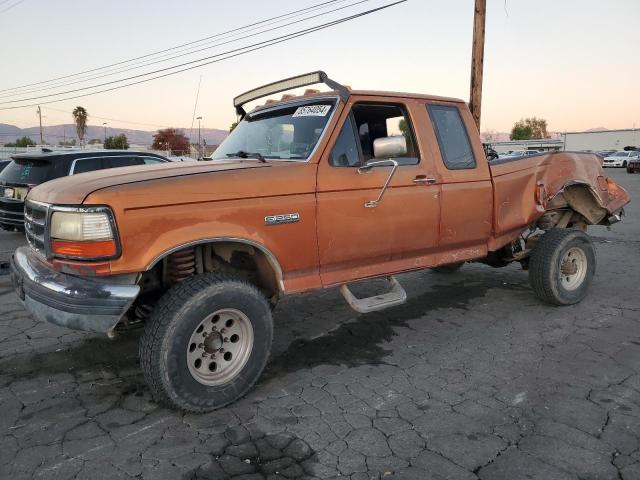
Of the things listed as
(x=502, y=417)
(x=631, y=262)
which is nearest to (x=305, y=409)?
(x=502, y=417)

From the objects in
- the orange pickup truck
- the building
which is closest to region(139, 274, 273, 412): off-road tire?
the orange pickup truck

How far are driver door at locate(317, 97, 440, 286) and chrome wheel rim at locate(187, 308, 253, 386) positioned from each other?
2.46 ft

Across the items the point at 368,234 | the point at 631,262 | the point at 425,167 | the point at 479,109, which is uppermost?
the point at 479,109

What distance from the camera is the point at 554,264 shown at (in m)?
5.14

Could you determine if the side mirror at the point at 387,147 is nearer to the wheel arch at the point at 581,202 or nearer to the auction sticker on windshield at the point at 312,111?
the auction sticker on windshield at the point at 312,111

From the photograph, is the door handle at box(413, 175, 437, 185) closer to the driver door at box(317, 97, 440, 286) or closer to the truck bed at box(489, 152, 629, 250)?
the driver door at box(317, 97, 440, 286)

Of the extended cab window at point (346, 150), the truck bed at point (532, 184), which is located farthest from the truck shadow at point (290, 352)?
the extended cab window at point (346, 150)

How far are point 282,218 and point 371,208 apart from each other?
82 cm

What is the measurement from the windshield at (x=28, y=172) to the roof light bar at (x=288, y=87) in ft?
16.8

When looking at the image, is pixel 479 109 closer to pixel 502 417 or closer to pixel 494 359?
pixel 494 359

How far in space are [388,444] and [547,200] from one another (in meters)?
3.50

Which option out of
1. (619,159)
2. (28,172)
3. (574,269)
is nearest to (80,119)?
(619,159)

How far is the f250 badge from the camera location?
3307mm

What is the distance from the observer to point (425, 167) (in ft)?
14.0
